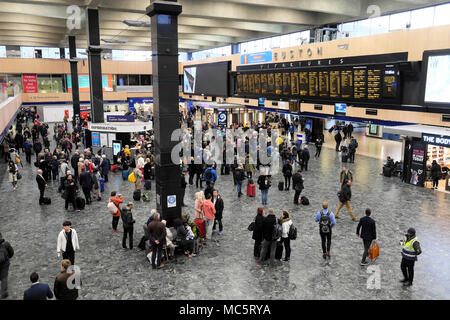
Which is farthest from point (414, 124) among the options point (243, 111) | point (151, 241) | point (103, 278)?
point (243, 111)

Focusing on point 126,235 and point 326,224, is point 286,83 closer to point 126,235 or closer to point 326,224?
point 326,224

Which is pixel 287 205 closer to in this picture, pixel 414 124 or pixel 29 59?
pixel 414 124

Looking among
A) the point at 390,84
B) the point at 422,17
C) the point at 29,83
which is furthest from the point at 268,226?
the point at 29,83

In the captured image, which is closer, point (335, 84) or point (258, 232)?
point (258, 232)

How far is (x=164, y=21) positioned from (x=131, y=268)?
6.31 metres

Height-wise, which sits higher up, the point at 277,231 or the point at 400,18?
the point at 400,18

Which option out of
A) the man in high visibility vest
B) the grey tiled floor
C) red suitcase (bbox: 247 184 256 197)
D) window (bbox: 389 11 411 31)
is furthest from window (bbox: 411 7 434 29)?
the man in high visibility vest

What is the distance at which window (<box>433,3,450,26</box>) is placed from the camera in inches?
751

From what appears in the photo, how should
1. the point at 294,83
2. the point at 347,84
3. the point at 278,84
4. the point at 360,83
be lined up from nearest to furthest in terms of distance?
the point at 360,83 → the point at 347,84 → the point at 294,83 → the point at 278,84

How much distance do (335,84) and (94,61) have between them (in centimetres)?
1463

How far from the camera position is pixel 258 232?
853cm

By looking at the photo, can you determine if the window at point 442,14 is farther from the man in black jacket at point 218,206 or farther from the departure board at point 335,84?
the man in black jacket at point 218,206

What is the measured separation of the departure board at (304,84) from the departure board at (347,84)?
2.86 m

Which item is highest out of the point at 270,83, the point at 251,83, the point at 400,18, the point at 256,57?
the point at 400,18
